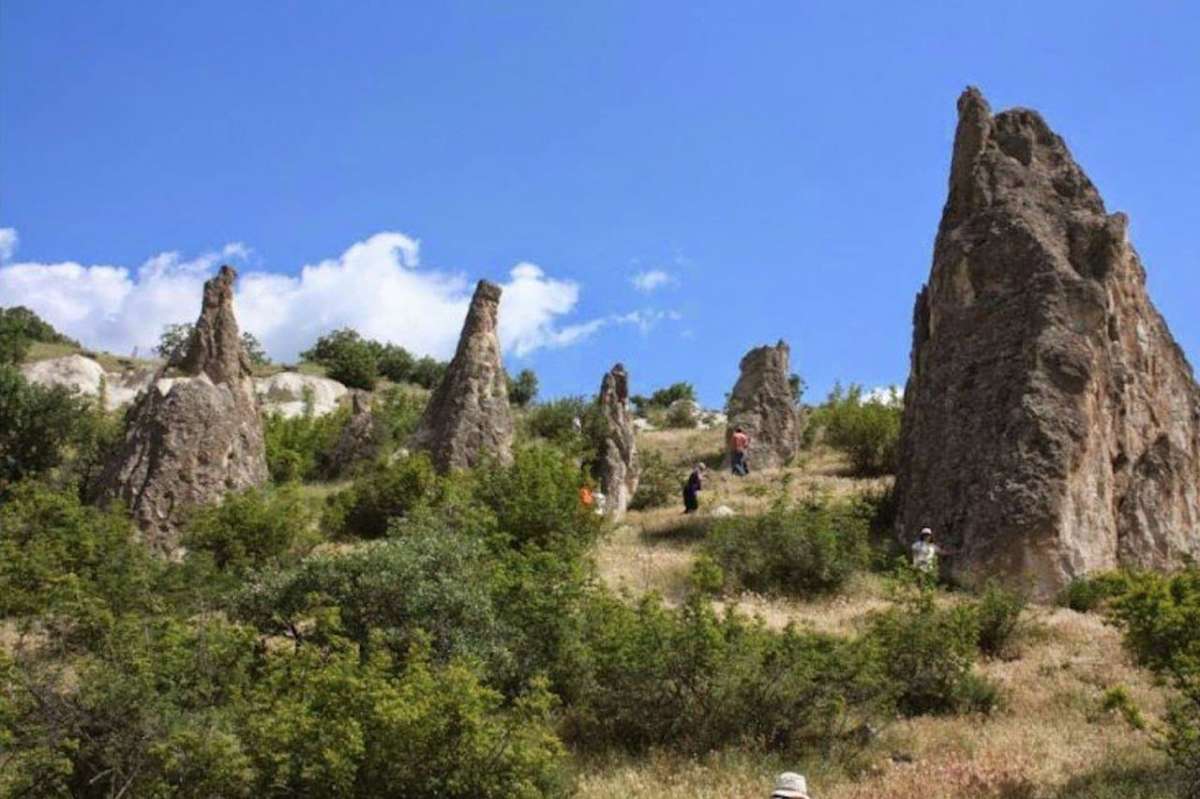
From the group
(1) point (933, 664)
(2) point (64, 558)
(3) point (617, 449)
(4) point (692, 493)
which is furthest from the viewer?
(3) point (617, 449)

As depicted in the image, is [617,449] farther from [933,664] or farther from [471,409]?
[933,664]

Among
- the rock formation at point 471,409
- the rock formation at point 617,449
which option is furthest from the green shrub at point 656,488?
the rock formation at point 471,409

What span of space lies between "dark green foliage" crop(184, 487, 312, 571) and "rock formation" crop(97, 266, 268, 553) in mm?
783

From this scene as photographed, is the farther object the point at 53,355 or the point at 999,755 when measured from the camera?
the point at 53,355

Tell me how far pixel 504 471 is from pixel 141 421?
21.1ft

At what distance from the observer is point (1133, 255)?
23.4 meters

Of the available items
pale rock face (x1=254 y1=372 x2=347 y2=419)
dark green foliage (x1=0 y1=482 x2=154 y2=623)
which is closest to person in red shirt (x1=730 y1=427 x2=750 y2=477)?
dark green foliage (x1=0 y1=482 x2=154 y2=623)

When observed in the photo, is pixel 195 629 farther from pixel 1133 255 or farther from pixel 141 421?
pixel 1133 255

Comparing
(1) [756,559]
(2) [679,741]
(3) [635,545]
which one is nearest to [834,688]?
(2) [679,741]

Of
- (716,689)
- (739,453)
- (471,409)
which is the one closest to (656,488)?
(739,453)

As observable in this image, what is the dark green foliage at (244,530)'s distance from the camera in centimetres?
1856

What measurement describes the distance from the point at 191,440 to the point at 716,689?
12124 millimetres

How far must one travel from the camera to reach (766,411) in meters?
34.8

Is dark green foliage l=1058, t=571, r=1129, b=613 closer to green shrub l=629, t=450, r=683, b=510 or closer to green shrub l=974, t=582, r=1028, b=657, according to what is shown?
green shrub l=974, t=582, r=1028, b=657
